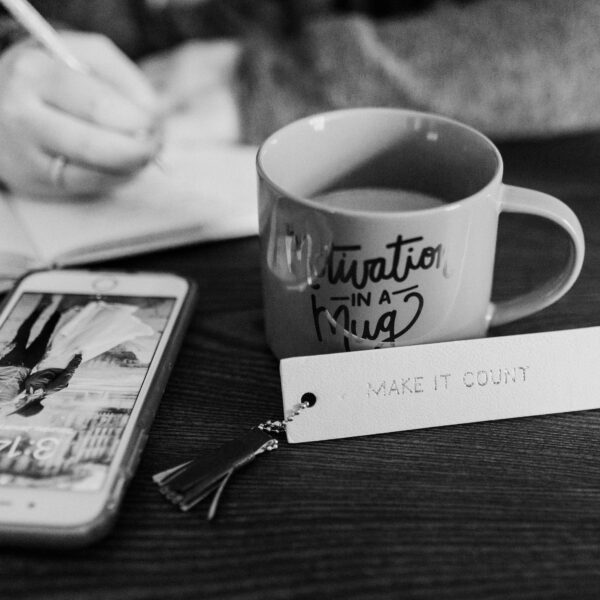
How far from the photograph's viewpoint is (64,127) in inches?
20.2

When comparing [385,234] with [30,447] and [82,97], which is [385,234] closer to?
[30,447]

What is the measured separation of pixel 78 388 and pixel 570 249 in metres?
0.29

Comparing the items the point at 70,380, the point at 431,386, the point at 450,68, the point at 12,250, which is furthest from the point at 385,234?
the point at 450,68

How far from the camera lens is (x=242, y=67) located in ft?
2.28

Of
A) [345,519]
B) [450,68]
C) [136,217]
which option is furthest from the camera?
[450,68]

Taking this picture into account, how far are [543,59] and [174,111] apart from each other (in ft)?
1.26

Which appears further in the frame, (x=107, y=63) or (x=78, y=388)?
(x=107, y=63)

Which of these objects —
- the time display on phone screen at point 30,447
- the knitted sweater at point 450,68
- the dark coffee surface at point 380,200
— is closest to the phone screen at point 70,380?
the time display on phone screen at point 30,447

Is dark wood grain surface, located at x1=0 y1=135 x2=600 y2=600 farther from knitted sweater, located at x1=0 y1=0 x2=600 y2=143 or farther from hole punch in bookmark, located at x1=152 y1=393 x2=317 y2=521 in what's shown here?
knitted sweater, located at x1=0 y1=0 x2=600 y2=143

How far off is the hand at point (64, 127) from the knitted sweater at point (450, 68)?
171 millimetres

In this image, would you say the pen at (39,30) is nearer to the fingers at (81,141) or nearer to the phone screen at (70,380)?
the fingers at (81,141)

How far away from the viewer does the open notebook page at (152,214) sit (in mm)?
519

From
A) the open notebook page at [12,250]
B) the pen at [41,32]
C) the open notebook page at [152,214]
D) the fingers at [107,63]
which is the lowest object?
the open notebook page at [152,214]

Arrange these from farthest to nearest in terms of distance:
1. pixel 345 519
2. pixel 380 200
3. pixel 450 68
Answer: pixel 450 68
pixel 380 200
pixel 345 519
